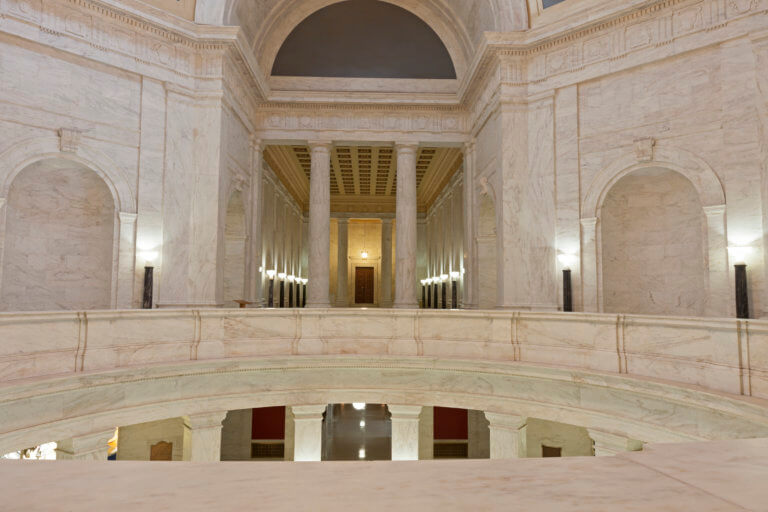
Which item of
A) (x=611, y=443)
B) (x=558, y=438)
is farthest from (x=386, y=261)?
(x=611, y=443)

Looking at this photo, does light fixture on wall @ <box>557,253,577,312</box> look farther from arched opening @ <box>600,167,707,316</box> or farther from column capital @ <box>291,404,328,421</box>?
column capital @ <box>291,404,328,421</box>

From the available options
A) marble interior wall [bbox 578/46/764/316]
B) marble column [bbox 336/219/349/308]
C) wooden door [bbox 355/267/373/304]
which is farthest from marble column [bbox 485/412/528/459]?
wooden door [bbox 355/267/373/304]

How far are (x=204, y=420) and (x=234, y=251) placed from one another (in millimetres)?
9258

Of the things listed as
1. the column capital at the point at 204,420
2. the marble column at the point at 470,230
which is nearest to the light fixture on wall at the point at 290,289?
the marble column at the point at 470,230

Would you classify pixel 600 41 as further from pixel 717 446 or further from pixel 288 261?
pixel 288 261

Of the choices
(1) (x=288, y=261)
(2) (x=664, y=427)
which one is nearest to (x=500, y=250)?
(2) (x=664, y=427)

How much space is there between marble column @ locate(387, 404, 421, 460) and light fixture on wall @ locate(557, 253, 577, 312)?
5874 millimetres

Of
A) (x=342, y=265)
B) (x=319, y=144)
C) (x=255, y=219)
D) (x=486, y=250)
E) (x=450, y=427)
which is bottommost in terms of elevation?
(x=450, y=427)

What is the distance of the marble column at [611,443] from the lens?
8.64m

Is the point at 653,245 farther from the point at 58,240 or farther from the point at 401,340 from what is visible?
the point at 58,240

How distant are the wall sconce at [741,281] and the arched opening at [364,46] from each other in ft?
43.5

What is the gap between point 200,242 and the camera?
1488 centimetres

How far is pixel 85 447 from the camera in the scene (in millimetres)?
8453

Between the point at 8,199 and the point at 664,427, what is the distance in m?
15.9
